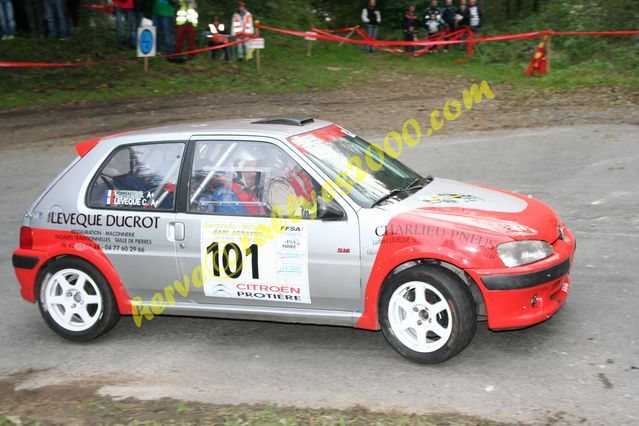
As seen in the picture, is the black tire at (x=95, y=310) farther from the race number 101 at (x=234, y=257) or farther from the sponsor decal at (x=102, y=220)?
the race number 101 at (x=234, y=257)

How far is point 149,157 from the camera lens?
259 inches

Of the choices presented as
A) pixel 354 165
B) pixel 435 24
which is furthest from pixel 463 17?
pixel 354 165

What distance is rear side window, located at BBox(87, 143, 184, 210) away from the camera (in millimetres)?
6434

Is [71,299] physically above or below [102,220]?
below

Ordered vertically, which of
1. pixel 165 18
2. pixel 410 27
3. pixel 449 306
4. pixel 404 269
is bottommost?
pixel 449 306

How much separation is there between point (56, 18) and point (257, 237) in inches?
→ 718

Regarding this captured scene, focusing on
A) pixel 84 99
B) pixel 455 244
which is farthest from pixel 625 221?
pixel 84 99

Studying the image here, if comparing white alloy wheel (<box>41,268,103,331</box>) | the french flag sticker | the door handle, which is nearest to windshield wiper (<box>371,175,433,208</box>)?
the door handle

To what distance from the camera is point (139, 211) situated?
6441 millimetres

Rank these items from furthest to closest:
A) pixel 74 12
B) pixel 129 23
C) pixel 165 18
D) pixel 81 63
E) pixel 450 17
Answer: pixel 450 17 → pixel 74 12 → pixel 129 23 → pixel 165 18 → pixel 81 63

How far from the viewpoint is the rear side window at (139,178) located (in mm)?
6434

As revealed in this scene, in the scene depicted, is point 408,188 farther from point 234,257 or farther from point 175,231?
point 175,231

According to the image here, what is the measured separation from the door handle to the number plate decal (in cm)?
18

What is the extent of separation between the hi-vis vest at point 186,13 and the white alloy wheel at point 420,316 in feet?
53.2
